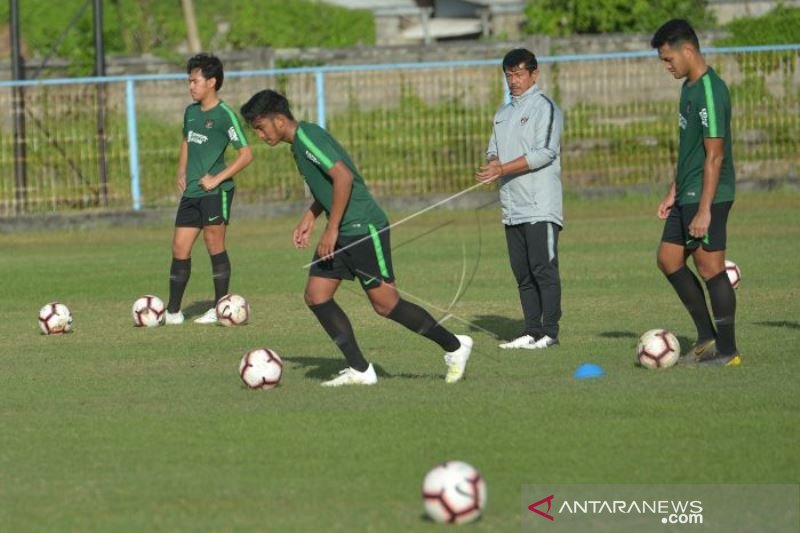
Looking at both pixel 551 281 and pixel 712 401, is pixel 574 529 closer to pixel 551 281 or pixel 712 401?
pixel 712 401

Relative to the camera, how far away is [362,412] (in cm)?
956

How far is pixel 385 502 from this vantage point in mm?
7414

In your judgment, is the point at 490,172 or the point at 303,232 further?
the point at 490,172

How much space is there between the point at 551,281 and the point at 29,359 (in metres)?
4.18

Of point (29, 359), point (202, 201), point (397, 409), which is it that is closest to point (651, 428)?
point (397, 409)

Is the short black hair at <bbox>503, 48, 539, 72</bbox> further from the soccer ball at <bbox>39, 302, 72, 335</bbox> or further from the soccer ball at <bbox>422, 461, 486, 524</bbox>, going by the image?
the soccer ball at <bbox>422, 461, 486, 524</bbox>

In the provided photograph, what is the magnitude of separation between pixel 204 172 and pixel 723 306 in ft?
18.3

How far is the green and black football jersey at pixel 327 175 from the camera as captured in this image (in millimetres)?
10008

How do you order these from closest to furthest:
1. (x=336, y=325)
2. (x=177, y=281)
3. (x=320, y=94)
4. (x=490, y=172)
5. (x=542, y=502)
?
(x=542, y=502) → (x=336, y=325) → (x=490, y=172) → (x=177, y=281) → (x=320, y=94)

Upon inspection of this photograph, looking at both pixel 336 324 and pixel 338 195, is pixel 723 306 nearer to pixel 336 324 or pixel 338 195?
pixel 336 324

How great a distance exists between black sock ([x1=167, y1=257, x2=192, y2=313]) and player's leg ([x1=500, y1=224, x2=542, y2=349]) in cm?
364

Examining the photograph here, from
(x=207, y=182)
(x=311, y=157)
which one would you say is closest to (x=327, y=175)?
(x=311, y=157)

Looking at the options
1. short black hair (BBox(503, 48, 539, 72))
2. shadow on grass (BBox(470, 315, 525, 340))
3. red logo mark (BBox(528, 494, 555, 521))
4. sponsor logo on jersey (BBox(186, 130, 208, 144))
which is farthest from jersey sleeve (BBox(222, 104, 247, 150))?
red logo mark (BBox(528, 494, 555, 521))

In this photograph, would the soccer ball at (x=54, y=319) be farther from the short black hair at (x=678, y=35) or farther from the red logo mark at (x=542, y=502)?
the red logo mark at (x=542, y=502)
